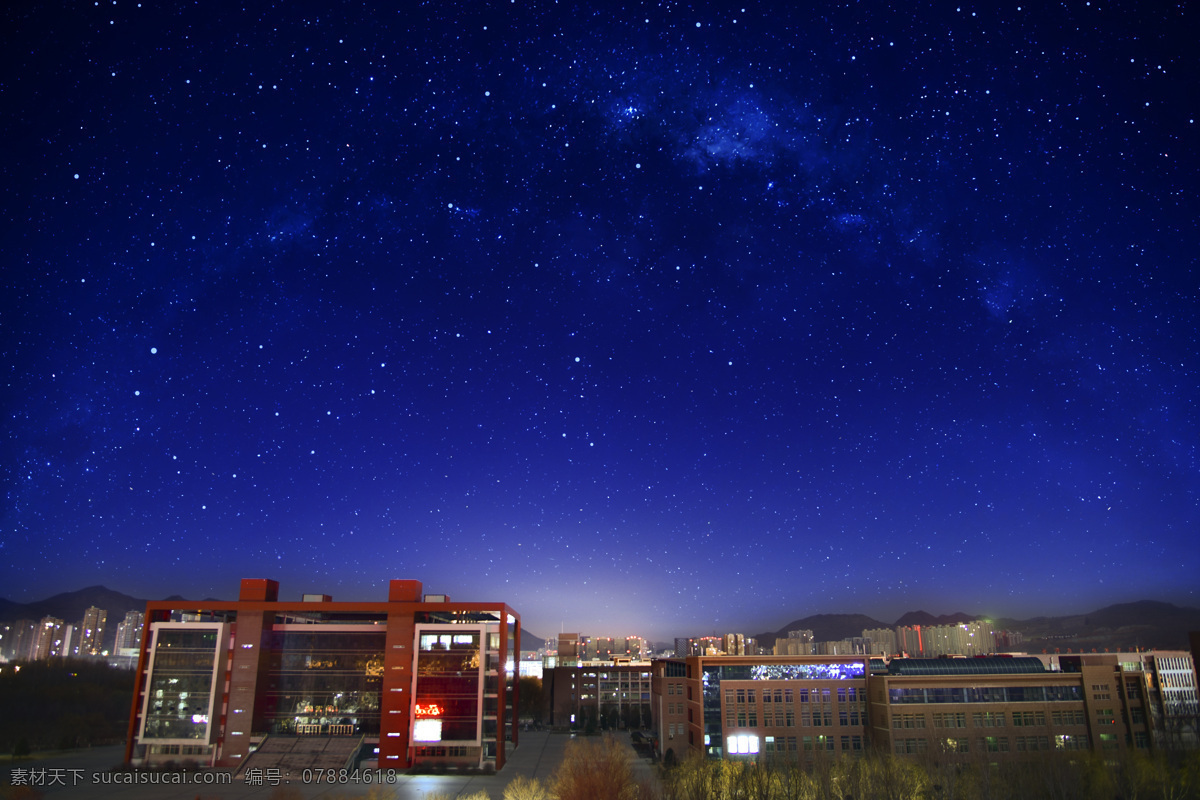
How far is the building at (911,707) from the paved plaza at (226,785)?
28.9 ft

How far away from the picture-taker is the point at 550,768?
2149 inches

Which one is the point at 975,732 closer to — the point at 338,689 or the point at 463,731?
the point at 463,731

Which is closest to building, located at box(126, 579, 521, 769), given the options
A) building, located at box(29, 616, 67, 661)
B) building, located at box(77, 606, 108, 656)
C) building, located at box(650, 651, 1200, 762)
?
building, located at box(650, 651, 1200, 762)

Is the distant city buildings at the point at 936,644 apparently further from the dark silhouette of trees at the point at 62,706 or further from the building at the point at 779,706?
the dark silhouette of trees at the point at 62,706

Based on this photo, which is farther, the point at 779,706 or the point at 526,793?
the point at 779,706

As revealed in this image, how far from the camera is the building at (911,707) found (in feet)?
173

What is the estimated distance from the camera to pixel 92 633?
15950 centimetres

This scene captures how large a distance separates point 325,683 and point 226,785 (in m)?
8.95

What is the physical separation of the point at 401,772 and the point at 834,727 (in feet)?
106

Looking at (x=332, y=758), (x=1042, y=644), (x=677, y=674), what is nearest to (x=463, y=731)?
(x=332, y=758)

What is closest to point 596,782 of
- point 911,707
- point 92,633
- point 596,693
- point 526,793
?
point 526,793

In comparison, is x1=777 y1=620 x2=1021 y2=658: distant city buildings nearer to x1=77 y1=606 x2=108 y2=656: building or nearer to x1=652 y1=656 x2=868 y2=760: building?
x1=652 y1=656 x2=868 y2=760: building

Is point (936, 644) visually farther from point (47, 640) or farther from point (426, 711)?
point (47, 640)

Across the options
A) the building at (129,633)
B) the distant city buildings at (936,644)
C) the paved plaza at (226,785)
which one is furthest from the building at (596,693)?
the building at (129,633)
